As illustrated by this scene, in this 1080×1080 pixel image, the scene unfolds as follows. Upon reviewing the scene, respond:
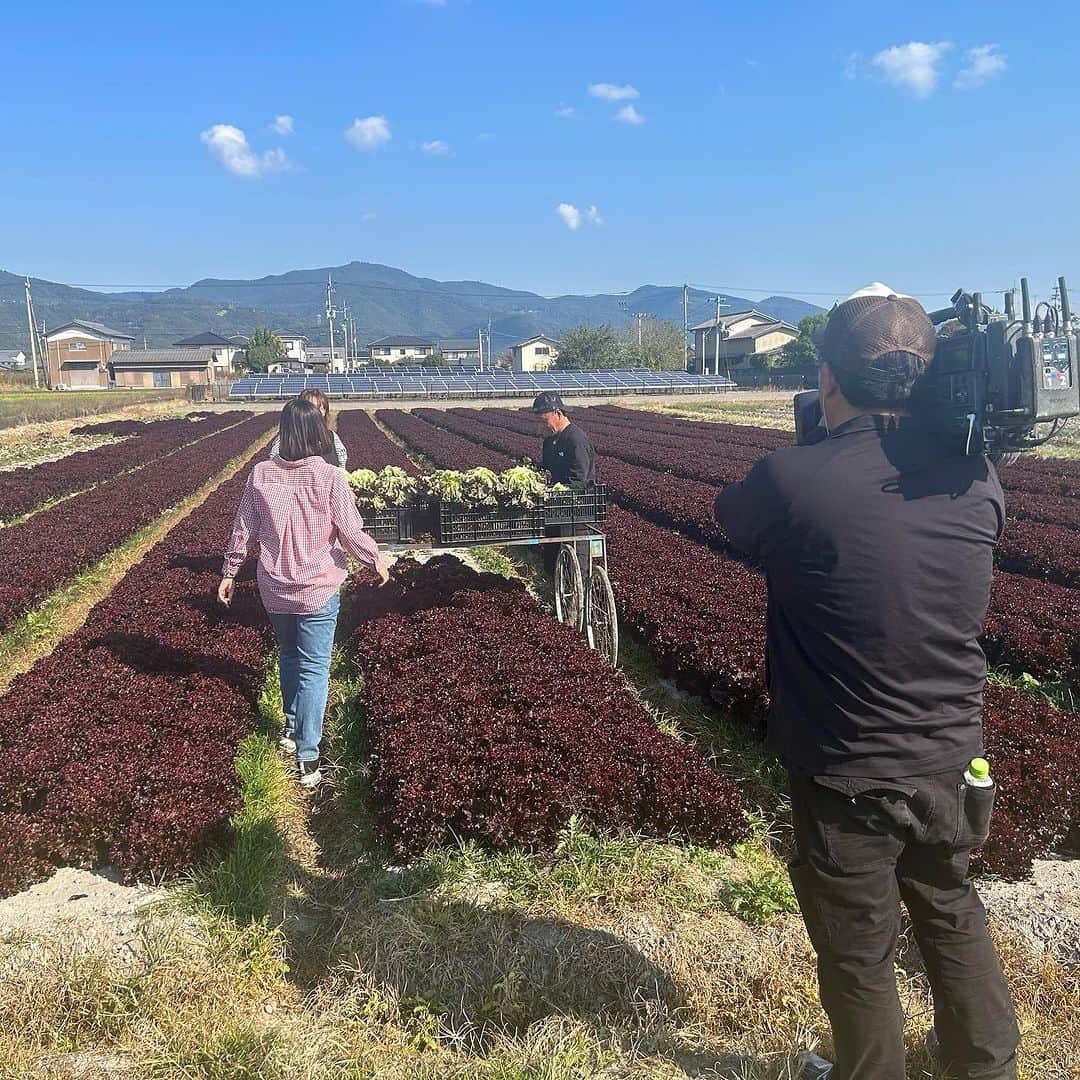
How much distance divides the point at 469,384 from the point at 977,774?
67947 mm

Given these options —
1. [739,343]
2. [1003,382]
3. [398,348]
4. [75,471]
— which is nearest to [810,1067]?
[1003,382]

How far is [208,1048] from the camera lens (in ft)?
9.99

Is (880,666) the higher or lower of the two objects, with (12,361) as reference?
lower

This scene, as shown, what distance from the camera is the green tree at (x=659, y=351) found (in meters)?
91.8

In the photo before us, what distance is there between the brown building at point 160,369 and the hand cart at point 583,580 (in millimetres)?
86493

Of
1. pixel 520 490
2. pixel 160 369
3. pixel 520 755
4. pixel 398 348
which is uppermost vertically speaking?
pixel 398 348

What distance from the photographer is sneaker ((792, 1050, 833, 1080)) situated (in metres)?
2.85

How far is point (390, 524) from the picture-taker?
6992mm

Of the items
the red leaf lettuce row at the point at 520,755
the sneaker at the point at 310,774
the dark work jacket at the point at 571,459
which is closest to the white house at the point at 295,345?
the dark work jacket at the point at 571,459

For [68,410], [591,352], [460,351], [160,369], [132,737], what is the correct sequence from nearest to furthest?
1. [132,737]
2. [68,410]
3. [160,369]
4. [591,352]
5. [460,351]

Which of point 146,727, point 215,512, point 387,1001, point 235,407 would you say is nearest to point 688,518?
point 215,512

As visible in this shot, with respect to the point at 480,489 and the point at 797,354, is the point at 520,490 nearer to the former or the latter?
the point at 480,489

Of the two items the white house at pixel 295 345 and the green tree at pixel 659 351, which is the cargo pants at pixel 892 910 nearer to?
the green tree at pixel 659 351

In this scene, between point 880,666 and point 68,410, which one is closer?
point 880,666
